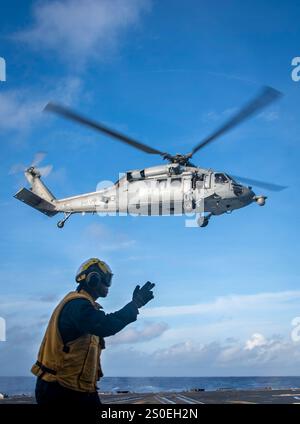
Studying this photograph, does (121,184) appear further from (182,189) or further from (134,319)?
(134,319)

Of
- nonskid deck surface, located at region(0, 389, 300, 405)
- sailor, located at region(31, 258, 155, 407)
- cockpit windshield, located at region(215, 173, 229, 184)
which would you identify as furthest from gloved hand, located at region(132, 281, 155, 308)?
cockpit windshield, located at region(215, 173, 229, 184)

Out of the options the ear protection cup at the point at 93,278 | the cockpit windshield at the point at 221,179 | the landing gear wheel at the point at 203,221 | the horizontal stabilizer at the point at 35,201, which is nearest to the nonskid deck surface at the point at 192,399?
the landing gear wheel at the point at 203,221

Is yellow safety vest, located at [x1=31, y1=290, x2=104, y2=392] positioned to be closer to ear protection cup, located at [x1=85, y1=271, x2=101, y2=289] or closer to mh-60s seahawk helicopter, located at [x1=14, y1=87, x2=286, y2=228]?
ear protection cup, located at [x1=85, y1=271, x2=101, y2=289]

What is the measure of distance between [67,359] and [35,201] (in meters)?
16.6

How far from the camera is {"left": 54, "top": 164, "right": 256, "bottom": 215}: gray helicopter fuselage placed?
16016mm

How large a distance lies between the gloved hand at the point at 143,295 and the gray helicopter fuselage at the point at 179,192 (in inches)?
468

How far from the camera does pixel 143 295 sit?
4.28m

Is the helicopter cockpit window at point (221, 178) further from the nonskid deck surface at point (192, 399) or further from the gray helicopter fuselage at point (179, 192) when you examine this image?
the nonskid deck surface at point (192, 399)

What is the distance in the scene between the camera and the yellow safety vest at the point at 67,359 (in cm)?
428
